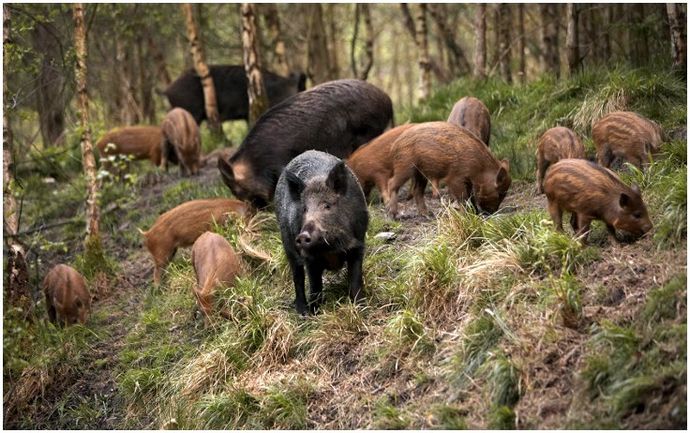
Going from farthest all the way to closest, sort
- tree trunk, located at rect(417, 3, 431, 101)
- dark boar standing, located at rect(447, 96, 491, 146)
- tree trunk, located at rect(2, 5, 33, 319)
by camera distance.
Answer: tree trunk, located at rect(417, 3, 431, 101) → dark boar standing, located at rect(447, 96, 491, 146) → tree trunk, located at rect(2, 5, 33, 319)

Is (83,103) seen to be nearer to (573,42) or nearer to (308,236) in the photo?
(308,236)

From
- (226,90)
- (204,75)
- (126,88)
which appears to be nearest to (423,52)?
(226,90)

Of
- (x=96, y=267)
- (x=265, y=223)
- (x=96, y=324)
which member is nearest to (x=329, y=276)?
(x=265, y=223)

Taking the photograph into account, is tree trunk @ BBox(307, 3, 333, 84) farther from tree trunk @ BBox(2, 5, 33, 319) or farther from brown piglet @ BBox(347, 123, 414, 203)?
tree trunk @ BBox(2, 5, 33, 319)

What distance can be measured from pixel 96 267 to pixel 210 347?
346 cm

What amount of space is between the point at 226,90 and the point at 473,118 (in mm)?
7069

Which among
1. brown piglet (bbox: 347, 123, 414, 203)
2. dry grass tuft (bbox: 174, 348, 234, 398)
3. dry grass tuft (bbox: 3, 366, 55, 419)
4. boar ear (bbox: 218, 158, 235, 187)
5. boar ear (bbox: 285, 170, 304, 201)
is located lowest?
dry grass tuft (bbox: 3, 366, 55, 419)

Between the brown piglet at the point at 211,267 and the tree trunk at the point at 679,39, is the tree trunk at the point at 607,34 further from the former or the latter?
the brown piglet at the point at 211,267

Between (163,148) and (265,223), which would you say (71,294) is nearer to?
(265,223)

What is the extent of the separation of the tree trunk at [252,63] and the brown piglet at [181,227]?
161 inches

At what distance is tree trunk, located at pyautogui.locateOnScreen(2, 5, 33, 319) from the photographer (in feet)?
32.5

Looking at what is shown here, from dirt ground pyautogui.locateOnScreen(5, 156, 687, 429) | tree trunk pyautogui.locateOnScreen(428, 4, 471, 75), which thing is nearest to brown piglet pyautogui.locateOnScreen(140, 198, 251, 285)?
dirt ground pyautogui.locateOnScreen(5, 156, 687, 429)

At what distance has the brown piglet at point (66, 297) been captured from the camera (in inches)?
418

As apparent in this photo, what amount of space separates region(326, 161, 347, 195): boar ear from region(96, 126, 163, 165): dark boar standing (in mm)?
7576
